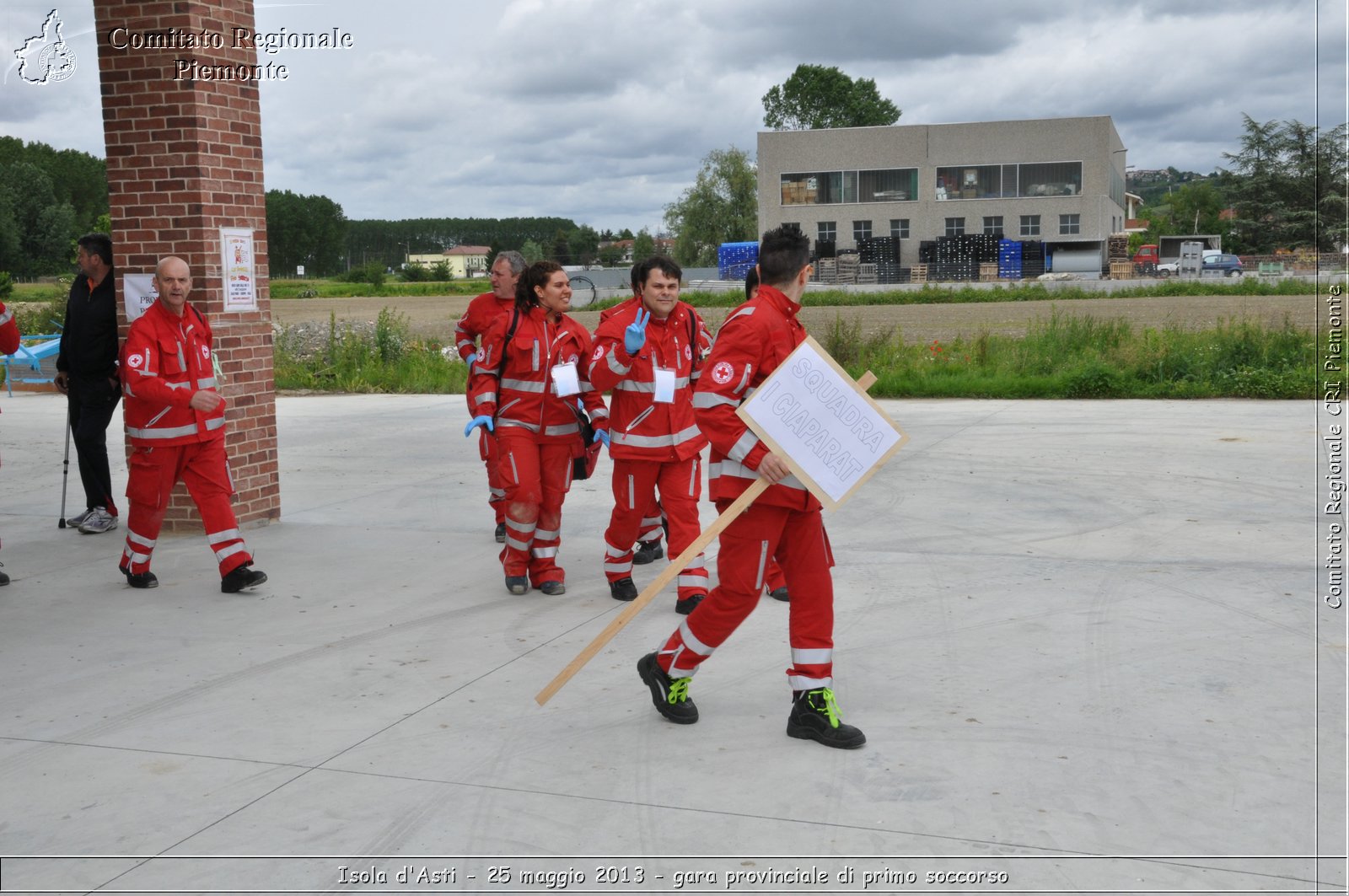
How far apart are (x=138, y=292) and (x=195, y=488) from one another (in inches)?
93.8

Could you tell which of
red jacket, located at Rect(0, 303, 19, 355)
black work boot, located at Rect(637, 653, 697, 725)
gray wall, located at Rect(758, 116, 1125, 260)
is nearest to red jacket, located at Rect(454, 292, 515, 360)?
red jacket, located at Rect(0, 303, 19, 355)

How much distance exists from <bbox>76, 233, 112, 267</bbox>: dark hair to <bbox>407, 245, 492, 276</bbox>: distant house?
435ft

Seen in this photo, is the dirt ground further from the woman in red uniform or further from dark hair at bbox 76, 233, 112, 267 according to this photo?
the woman in red uniform

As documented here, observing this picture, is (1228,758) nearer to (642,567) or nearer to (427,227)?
(642,567)

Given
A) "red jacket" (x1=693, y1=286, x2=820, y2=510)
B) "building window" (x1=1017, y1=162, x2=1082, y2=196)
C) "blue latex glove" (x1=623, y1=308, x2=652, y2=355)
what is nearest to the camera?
"red jacket" (x1=693, y1=286, x2=820, y2=510)

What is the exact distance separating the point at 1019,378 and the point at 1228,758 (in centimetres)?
1266

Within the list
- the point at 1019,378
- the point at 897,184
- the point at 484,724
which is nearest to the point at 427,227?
the point at 897,184

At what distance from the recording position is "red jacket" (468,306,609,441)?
7133 mm

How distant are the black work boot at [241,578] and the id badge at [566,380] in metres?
2.09

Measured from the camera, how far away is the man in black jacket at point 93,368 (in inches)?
354

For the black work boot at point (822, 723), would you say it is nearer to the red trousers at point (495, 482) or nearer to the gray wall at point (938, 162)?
the red trousers at point (495, 482)

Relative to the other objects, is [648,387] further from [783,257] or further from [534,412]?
[783,257]

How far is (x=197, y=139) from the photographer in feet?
28.1

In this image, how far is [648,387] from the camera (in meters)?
6.75
